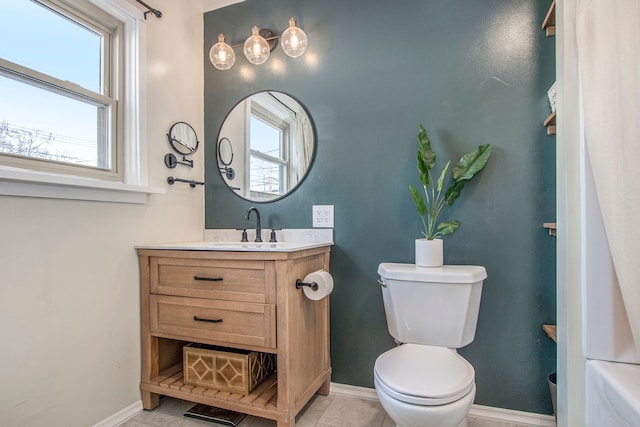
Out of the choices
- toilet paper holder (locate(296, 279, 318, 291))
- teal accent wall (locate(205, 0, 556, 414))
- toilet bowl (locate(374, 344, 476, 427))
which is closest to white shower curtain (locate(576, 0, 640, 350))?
toilet bowl (locate(374, 344, 476, 427))

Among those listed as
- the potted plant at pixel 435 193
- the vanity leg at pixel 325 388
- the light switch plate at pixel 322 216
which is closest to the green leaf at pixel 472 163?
the potted plant at pixel 435 193

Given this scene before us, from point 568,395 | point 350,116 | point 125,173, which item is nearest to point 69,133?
point 125,173

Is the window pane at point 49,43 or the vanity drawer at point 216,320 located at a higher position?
the window pane at point 49,43

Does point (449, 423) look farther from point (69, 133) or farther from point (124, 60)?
point (124, 60)

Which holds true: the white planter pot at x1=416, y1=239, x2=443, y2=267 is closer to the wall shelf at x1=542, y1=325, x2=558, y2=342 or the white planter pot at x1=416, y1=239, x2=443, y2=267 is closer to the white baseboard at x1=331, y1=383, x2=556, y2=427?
the wall shelf at x1=542, y1=325, x2=558, y2=342

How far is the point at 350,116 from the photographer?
72.9 inches

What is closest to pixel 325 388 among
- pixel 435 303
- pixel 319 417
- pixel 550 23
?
pixel 319 417

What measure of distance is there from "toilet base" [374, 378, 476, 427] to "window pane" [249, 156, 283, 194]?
4.25 ft

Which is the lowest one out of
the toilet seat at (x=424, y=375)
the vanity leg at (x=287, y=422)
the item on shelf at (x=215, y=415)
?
the item on shelf at (x=215, y=415)

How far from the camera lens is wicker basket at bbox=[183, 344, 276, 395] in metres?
1.54

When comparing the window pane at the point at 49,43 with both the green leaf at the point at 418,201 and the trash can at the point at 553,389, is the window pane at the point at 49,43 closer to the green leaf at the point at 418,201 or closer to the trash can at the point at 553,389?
the green leaf at the point at 418,201

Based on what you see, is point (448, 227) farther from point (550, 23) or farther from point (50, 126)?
point (50, 126)

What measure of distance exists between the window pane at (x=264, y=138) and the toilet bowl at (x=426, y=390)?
4.37ft

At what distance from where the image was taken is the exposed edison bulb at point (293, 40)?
5.69 feet
